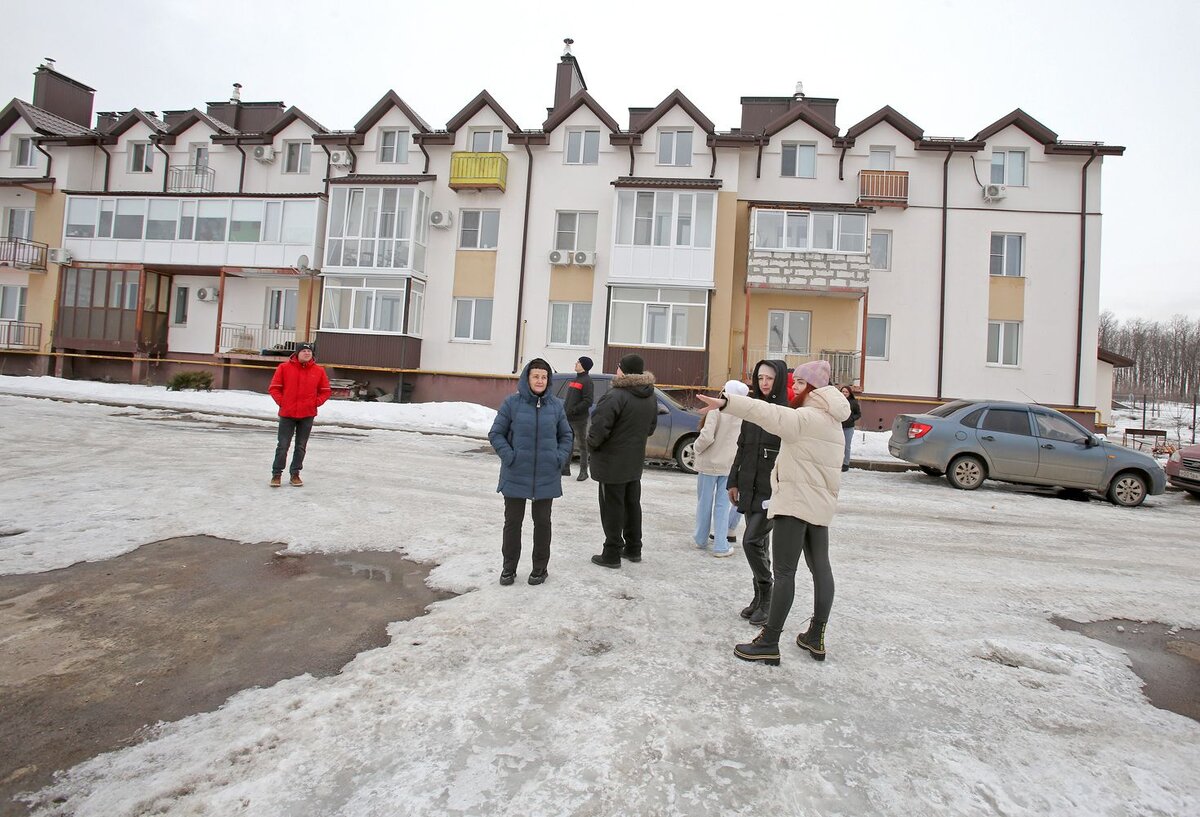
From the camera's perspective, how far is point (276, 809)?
2.32 metres

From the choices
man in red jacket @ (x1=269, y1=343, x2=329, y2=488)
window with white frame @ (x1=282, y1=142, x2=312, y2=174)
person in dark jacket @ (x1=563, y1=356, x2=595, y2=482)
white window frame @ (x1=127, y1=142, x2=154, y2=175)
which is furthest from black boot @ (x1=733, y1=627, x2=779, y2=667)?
white window frame @ (x1=127, y1=142, x2=154, y2=175)

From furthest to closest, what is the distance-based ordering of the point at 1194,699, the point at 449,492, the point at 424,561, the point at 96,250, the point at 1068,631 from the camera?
1. the point at 96,250
2. the point at 449,492
3. the point at 424,561
4. the point at 1068,631
5. the point at 1194,699

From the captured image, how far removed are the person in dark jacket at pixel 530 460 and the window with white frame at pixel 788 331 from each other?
59.3 ft

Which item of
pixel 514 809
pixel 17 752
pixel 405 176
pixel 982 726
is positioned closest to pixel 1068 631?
pixel 982 726

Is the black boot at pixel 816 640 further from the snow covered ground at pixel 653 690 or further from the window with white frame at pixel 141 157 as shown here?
the window with white frame at pixel 141 157

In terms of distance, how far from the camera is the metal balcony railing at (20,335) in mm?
24875

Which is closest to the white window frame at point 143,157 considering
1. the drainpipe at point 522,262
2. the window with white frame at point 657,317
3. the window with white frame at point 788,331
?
the drainpipe at point 522,262

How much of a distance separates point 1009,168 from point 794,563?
23.4m

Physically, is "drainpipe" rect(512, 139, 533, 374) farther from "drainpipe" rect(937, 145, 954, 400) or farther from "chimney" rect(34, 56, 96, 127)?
"chimney" rect(34, 56, 96, 127)

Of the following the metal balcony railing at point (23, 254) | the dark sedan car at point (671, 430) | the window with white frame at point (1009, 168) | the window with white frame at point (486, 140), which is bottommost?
the dark sedan car at point (671, 430)

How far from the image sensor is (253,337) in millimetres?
23797

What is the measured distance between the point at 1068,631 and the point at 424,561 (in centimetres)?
487

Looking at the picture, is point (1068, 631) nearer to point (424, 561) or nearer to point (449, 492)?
point (424, 561)

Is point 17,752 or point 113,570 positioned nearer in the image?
point 17,752
